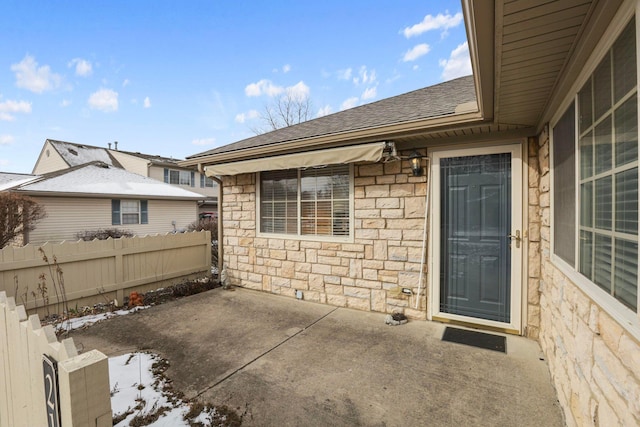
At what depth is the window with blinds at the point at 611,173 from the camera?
122 cm

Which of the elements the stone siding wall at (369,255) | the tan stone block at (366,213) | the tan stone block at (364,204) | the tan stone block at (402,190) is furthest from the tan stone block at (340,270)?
the tan stone block at (402,190)

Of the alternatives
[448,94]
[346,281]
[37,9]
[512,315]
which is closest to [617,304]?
[512,315]

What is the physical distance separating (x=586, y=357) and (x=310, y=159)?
3576 millimetres

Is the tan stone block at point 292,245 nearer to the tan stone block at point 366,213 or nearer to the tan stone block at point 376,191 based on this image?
the tan stone block at point 366,213

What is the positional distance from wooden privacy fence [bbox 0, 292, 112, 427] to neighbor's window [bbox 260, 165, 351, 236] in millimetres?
3621

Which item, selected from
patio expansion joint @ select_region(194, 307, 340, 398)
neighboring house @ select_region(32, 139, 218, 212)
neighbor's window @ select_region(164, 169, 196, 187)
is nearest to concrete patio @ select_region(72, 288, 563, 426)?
patio expansion joint @ select_region(194, 307, 340, 398)

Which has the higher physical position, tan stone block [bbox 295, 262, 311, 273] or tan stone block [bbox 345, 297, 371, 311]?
tan stone block [bbox 295, 262, 311, 273]

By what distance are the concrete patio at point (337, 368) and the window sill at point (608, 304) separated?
109cm

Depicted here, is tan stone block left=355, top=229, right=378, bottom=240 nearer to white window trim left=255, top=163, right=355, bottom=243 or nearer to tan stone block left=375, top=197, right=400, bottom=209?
white window trim left=255, top=163, right=355, bottom=243

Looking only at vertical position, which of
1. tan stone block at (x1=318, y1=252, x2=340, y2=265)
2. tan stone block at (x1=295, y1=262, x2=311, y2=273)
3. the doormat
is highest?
tan stone block at (x1=318, y1=252, x2=340, y2=265)

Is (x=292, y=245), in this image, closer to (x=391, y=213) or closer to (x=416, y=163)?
(x=391, y=213)

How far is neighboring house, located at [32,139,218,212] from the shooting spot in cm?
1852

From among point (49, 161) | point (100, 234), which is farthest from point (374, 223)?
point (49, 161)

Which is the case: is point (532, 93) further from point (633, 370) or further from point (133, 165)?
point (133, 165)
